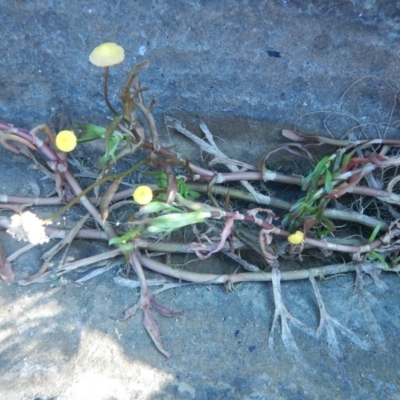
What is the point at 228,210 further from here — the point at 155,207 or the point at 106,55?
the point at 106,55

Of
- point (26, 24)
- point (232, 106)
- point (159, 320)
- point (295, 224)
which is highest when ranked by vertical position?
point (26, 24)

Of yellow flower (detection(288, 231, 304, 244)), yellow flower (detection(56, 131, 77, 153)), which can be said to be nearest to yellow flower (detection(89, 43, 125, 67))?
yellow flower (detection(56, 131, 77, 153))

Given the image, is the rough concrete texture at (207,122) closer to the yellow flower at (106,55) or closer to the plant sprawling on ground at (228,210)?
the plant sprawling on ground at (228,210)

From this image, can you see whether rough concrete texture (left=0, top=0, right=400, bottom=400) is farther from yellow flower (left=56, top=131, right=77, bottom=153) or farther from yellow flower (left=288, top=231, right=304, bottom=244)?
yellow flower (left=56, top=131, right=77, bottom=153)

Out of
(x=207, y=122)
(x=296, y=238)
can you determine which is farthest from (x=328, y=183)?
(x=207, y=122)

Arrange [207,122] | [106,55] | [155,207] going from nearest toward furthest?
[106,55] < [155,207] < [207,122]

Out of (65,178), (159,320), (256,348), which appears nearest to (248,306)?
(256,348)

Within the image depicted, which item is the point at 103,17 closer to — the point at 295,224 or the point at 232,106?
the point at 232,106

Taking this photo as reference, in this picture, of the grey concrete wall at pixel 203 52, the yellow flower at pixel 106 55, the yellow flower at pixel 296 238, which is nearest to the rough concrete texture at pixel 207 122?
the grey concrete wall at pixel 203 52
